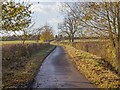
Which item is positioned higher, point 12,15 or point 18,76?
point 12,15

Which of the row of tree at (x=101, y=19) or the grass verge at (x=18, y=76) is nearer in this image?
the grass verge at (x=18, y=76)

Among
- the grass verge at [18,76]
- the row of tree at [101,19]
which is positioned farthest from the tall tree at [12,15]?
the row of tree at [101,19]

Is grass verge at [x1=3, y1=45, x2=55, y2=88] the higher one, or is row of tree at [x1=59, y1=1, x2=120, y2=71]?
row of tree at [x1=59, y1=1, x2=120, y2=71]

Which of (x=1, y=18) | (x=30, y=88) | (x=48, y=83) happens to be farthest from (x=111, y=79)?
(x=1, y=18)

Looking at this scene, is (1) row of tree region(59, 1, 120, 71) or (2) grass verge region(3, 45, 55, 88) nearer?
(2) grass verge region(3, 45, 55, 88)

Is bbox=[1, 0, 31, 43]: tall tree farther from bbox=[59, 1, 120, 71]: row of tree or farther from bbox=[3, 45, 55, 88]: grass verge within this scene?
bbox=[59, 1, 120, 71]: row of tree

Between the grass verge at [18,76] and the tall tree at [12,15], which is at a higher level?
the tall tree at [12,15]

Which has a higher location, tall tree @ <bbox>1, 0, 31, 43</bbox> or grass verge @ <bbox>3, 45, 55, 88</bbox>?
tall tree @ <bbox>1, 0, 31, 43</bbox>

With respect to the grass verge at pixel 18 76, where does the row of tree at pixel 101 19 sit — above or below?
above

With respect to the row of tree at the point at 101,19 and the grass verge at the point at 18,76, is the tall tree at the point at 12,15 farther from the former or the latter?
the row of tree at the point at 101,19

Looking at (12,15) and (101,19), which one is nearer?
(12,15)

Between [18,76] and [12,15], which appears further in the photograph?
[18,76]

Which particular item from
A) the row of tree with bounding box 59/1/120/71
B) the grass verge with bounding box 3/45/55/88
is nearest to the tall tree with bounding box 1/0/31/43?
the grass verge with bounding box 3/45/55/88

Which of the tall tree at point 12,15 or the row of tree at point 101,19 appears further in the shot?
the row of tree at point 101,19
